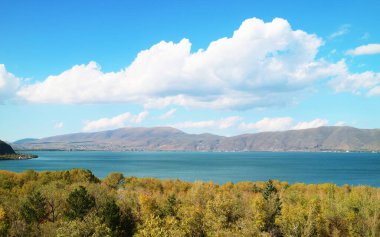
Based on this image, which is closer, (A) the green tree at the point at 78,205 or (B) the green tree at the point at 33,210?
(B) the green tree at the point at 33,210

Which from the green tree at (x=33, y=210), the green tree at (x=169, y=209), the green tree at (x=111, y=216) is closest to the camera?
the green tree at (x=111, y=216)

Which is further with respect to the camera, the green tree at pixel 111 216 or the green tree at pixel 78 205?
the green tree at pixel 78 205

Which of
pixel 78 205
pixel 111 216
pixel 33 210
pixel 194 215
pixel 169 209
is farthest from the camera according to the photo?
pixel 169 209

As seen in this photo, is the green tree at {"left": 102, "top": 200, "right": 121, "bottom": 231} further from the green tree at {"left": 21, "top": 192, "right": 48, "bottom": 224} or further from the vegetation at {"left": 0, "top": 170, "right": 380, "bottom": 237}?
the green tree at {"left": 21, "top": 192, "right": 48, "bottom": 224}

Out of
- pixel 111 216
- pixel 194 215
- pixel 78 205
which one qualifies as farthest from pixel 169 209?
pixel 78 205

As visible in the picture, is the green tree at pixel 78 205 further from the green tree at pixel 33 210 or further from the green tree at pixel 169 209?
the green tree at pixel 169 209

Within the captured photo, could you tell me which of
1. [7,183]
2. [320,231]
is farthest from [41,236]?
[7,183]

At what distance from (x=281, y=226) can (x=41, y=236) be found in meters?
35.2

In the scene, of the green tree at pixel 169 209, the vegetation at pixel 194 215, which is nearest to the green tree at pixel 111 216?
the vegetation at pixel 194 215

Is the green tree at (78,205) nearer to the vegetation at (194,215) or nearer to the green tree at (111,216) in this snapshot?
the vegetation at (194,215)

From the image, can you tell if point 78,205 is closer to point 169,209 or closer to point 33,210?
point 33,210

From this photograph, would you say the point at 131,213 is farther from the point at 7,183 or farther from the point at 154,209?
the point at 7,183

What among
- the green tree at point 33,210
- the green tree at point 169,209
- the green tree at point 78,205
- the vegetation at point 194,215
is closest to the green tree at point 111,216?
the vegetation at point 194,215

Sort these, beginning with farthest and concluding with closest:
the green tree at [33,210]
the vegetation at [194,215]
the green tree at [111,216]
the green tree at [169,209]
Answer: the green tree at [169,209]
the green tree at [33,210]
the green tree at [111,216]
the vegetation at [194,215]
